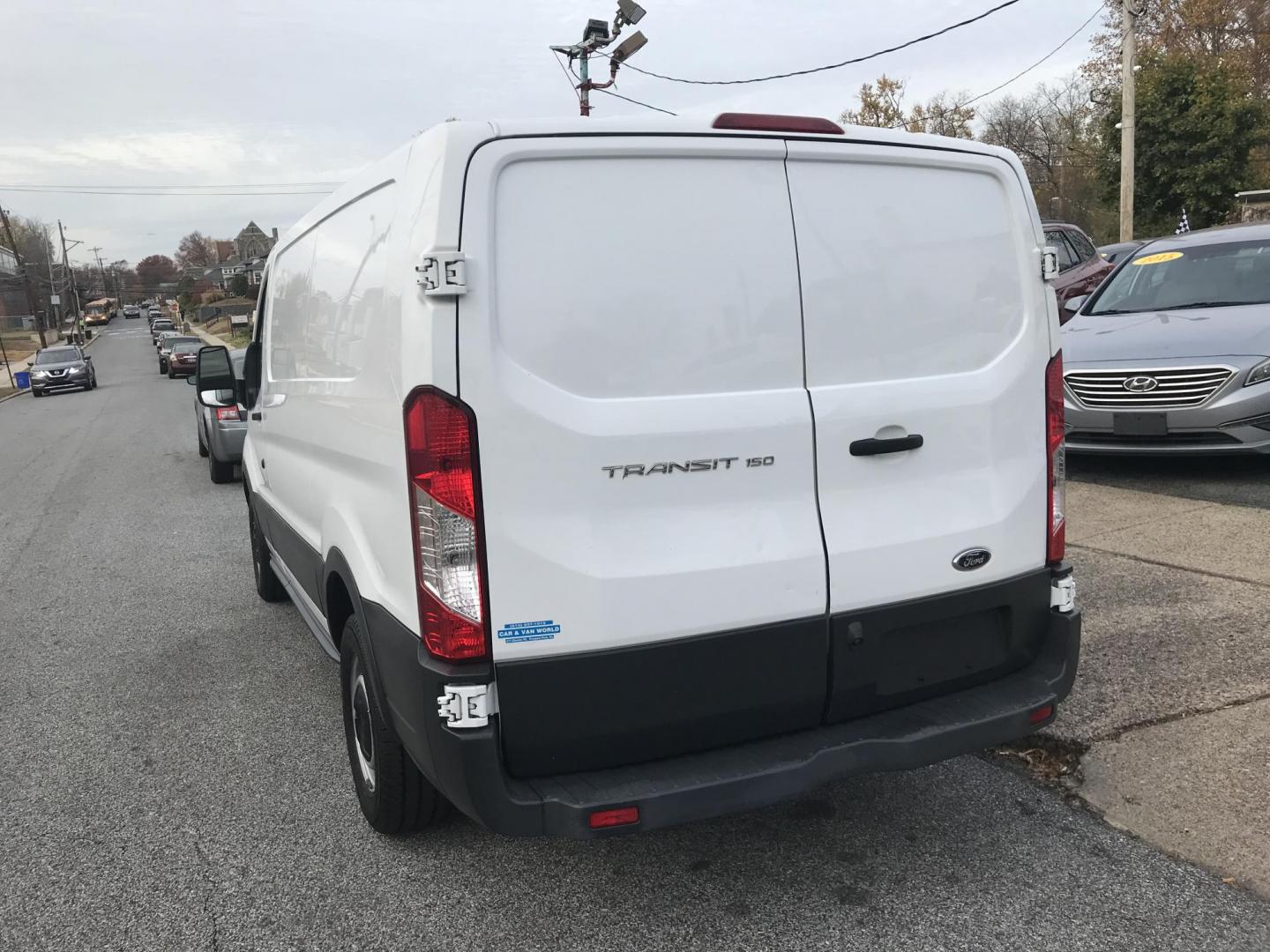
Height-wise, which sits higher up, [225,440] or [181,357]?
[181,357]

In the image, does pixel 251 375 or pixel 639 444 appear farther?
pixel 251 375

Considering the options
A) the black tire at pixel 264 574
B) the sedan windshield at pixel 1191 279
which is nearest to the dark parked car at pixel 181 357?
the black tire at pixel 264 574

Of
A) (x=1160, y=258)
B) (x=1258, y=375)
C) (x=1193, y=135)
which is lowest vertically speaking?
(x=1258, y=375)

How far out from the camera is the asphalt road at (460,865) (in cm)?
277

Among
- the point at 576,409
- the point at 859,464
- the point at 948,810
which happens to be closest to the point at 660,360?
the point at 576,409

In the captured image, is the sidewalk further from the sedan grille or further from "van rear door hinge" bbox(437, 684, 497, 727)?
"van rear door hinge" bbox(437, 684, 497, 727)

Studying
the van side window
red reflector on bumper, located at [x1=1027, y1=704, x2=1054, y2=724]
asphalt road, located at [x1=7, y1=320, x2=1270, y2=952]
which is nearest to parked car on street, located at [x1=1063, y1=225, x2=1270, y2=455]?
asphalt road, located at [x1=7, y1=320, x2=1270, y2=952]

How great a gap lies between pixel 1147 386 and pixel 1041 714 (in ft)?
16.4

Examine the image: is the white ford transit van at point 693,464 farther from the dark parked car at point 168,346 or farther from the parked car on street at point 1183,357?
the dark parked car at point 168,346

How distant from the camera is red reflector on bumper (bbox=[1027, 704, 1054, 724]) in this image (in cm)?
293

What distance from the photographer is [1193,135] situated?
25.9 m

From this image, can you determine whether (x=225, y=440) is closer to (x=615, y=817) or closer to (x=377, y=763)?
(x=377, y=763)

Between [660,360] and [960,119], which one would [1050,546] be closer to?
[660,360]

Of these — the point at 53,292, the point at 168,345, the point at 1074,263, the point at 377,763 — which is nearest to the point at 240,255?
the point at 53,292
